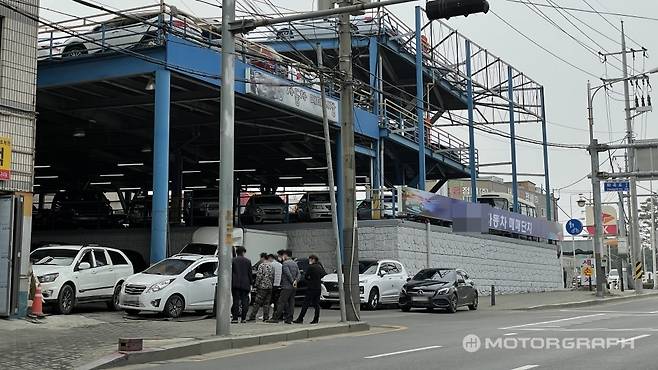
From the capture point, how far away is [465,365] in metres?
10.8

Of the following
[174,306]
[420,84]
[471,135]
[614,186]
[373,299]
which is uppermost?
[420,84]

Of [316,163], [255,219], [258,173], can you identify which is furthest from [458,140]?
[255,219]

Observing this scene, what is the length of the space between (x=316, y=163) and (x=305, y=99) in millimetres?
13593

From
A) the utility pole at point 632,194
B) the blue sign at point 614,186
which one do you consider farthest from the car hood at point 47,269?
the utility pole at point 632,194

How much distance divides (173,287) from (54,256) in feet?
10.7

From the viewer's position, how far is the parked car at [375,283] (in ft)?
80.5

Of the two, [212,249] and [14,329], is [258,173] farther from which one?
[14,329]

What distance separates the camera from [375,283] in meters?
24.8

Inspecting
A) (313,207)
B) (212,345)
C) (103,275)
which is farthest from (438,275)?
(212,345)

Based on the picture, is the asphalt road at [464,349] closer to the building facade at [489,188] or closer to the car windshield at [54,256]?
the car windshield at [54,256]

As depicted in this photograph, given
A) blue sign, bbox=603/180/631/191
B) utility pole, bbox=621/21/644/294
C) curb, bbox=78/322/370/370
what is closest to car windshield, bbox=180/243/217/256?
curb, bbox=78/322/370/370

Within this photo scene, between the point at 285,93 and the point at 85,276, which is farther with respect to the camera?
the point at 285,93

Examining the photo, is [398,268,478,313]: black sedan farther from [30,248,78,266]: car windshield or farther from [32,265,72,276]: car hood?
[32,265,72,276]: car hood

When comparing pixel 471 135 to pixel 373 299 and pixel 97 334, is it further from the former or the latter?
pixel 97 334
